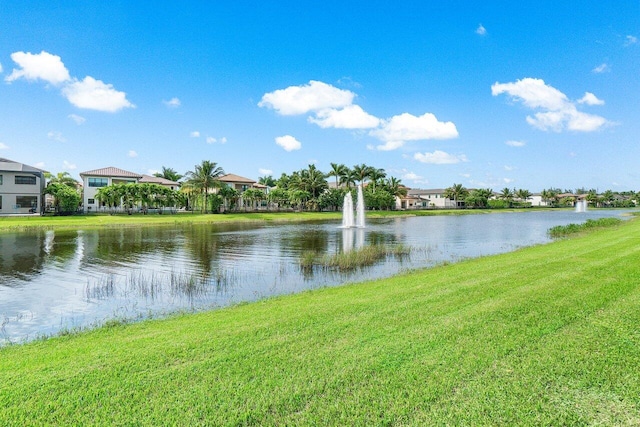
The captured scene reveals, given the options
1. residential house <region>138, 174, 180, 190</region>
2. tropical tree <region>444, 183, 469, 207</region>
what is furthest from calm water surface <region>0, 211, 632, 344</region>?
tropical tree <region>444, 183, 469, 207</region>

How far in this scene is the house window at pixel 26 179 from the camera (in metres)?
60.5

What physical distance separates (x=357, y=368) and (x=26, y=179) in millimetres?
73485

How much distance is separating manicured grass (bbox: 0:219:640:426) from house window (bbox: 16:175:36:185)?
6719 centimetres

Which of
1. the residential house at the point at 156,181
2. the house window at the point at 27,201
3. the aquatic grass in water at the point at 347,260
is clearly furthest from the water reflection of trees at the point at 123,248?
the residential house at the point at 156,181

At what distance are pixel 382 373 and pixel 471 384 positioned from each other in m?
1.14

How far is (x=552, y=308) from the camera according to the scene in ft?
25.5

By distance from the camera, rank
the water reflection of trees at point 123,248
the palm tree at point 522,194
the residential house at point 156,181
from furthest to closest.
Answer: the palm tree at point 522,194 < the residential house at point 156,181 < the water reflection of trees at point 123,248

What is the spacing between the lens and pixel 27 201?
61.4 m

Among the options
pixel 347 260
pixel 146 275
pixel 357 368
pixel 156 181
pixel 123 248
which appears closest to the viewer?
pixel 357 368

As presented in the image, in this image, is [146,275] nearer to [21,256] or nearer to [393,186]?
[21,256]

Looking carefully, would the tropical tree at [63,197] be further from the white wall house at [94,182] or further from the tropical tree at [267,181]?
the tropical tree at [267,181]

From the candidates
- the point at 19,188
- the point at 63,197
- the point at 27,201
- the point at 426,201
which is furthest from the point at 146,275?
the point at 426,201

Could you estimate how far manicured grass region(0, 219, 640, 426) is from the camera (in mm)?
4469

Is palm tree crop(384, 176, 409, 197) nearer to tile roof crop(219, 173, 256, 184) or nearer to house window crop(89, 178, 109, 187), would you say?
tile roof crop(219, 173, 256, 184)
